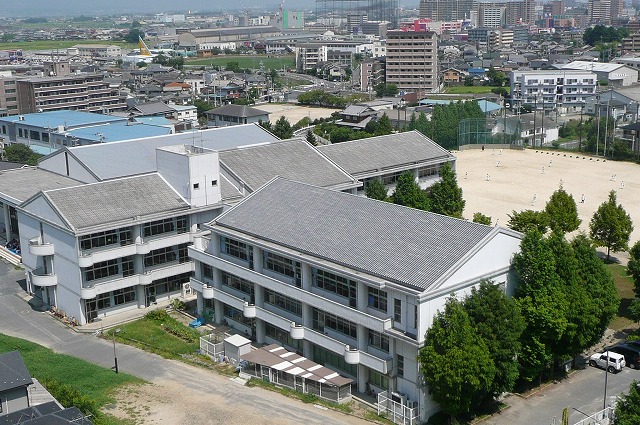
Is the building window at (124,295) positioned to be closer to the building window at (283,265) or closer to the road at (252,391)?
the road at (252,391)

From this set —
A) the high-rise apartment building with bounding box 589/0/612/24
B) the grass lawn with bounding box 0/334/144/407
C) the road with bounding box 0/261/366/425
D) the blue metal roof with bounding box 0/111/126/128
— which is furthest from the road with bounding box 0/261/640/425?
the high-rise apartment building with bounding box 589/0/612/24

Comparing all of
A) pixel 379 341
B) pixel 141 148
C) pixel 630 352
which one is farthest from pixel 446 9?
pixel 379 341

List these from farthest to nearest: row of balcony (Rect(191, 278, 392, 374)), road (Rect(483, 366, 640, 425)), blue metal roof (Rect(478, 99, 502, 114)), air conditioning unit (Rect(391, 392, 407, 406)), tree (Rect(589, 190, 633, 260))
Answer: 1. blue metal roof (Rect(478, 99, 502, 114))
2. tree (Rect(589, 190, 633, 260))
3. row of balcony (Rect(191, 278, 392, 374))
4. air conditioning unit (Rect(391, 392, 407, 406))
5. road (Rect(483, 366, 640, 425))

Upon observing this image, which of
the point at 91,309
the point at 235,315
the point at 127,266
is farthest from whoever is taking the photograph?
the point at 127,266

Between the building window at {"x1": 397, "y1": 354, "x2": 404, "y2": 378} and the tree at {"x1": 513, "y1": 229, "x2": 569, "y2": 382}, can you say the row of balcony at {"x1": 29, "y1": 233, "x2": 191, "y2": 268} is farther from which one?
the tree at {"x1": 513, "y1": 229, "x2": 569, "y2": 382}

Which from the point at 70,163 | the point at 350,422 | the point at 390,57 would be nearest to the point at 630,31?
the point at 390,57

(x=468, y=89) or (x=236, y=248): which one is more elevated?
(x=236, y=248)

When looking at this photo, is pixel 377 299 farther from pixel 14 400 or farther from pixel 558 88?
pixel 558 88
